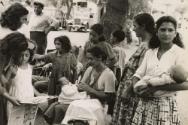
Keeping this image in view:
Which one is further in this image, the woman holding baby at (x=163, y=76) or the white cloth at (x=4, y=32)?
the white cloth at (x=4, y=32)

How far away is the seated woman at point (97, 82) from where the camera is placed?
2.35 metres

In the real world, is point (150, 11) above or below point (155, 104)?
above

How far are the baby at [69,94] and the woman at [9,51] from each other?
0.64ft

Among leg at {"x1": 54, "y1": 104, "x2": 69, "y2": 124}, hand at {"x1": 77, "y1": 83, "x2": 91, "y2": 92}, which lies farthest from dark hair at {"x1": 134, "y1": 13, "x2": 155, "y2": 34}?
leg at {"x1": 54, "y1": 104, "x2": 69, "y2": 124}

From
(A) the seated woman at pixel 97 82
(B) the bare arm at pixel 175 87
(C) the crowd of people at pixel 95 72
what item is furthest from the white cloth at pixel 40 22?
(B) the bare arm at pixel 175 87

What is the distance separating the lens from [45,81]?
238 centimetres

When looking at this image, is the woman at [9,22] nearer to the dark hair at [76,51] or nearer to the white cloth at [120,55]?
the dark hair at [76,51]

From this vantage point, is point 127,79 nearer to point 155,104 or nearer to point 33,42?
point 155,104

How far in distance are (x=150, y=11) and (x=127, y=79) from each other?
0.30 meters

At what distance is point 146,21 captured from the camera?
91.2 inches

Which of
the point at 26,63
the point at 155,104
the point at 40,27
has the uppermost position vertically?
the point at 40,27

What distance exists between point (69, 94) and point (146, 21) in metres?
0.45

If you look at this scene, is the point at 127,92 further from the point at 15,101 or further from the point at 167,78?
the point at 15,101

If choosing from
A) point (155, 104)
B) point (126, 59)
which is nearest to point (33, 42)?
point (126, 59)
